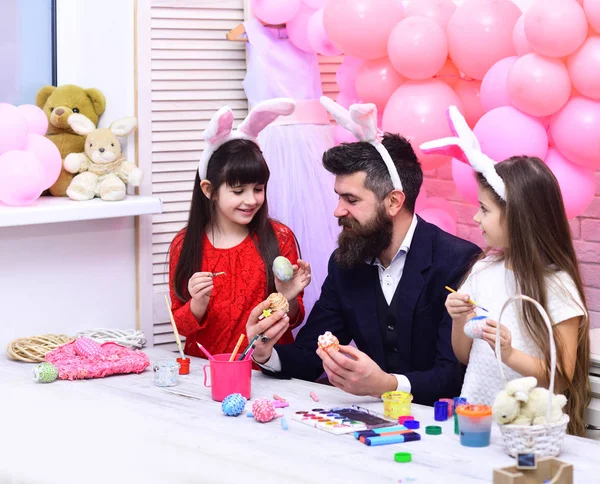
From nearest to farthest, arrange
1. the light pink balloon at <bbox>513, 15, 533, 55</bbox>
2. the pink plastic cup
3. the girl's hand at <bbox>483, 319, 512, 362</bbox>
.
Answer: the girl's hand at <bbox>483, 319, 512, 362</bbox> < the pink plastic cup < the light pink balloon at <bbox>513, 15, 533, 55</bbox>

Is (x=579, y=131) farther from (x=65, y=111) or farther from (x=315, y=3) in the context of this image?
Result: (x=65, y=111)

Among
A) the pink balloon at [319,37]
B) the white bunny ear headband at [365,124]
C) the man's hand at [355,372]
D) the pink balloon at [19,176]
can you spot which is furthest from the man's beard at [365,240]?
the pink balloon at [19,176]

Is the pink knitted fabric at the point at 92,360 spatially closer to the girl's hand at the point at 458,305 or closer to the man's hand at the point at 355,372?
A: the man's hand at the point at 355,372

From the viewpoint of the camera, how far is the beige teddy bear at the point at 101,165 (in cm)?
330

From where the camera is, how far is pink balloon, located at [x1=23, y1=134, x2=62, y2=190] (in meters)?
3.15

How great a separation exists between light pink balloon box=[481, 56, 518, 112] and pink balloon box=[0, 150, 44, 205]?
59.0 inches

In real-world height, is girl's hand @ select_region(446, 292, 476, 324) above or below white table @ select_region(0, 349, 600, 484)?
above

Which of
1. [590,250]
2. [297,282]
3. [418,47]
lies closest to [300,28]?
[418,47]

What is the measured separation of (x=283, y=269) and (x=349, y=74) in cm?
93

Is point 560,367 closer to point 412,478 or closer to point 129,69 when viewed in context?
point 412,478

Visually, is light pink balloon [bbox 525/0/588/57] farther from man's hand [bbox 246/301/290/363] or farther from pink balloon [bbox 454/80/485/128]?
man's hand [bbox 246/301/290/363]

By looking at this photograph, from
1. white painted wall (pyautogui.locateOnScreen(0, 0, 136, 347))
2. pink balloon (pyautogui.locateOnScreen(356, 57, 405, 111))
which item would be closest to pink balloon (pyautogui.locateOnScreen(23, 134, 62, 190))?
white painted wall (pyautogui.locateOnScreen(0, 0, 136, 347))

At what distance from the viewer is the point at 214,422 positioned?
7.01 feet

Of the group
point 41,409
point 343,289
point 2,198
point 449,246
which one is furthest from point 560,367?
point 2,198
